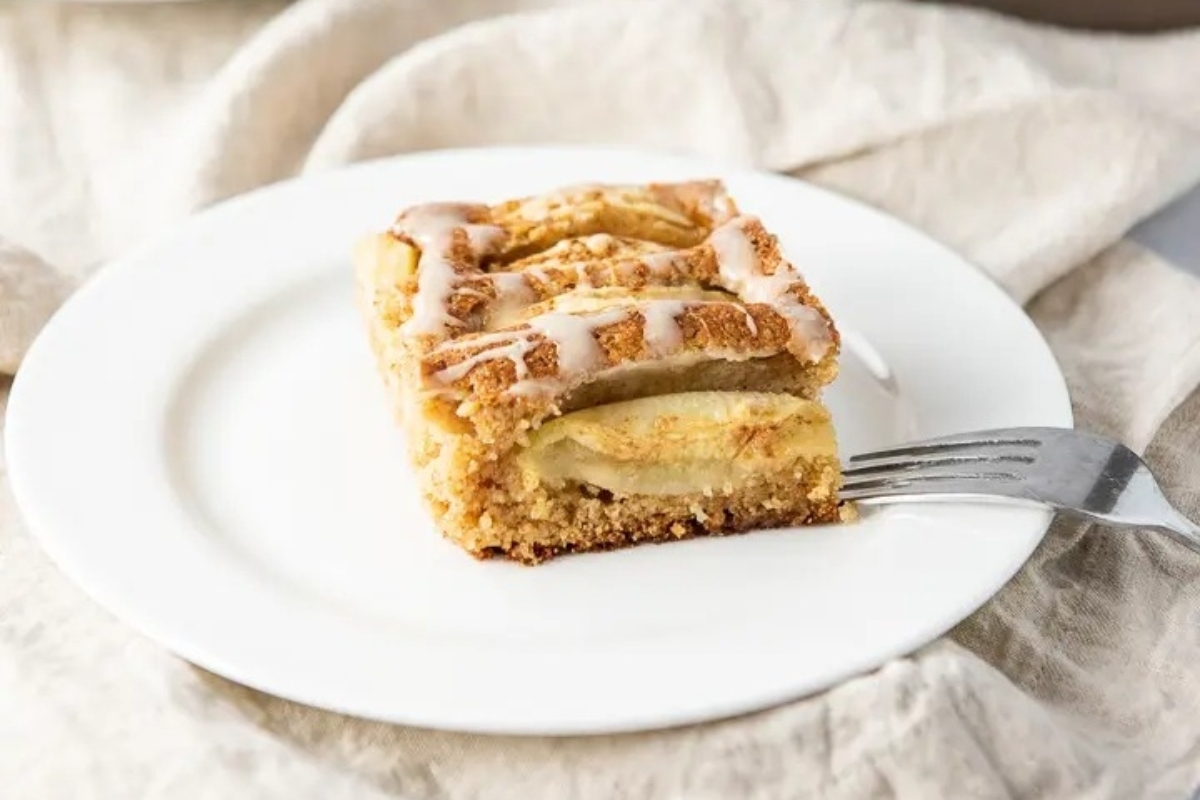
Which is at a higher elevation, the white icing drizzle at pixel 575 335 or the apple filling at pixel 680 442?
the white icing drizzle at pixel 575 335

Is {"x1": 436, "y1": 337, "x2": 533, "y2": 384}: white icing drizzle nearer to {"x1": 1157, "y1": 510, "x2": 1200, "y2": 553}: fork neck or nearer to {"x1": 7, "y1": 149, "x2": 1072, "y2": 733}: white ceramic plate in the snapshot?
{"x1": 7, "y1": 149, "x2": 1072, "y2": 733}: white ceramic plate

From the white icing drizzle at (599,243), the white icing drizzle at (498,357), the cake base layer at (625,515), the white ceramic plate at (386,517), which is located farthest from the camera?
the white icing drizzle at (599,243)

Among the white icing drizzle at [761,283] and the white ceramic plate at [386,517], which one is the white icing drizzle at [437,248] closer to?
the white ceramic plate at [386,517]

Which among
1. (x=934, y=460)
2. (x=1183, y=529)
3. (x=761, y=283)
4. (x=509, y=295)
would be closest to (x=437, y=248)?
(x=509, y=295)

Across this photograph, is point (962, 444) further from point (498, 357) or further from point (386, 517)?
point (386, 517)

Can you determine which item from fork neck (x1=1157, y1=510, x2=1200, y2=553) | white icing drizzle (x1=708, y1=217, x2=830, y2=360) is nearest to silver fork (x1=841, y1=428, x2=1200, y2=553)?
fork neck (x1=1157, y1=510, x2=1200, y2=553)

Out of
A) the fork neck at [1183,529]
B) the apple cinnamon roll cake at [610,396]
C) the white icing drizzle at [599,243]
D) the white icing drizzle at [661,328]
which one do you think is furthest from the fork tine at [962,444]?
the white icing drizzle at [599,243]

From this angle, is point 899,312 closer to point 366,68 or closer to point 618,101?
point 618,101
